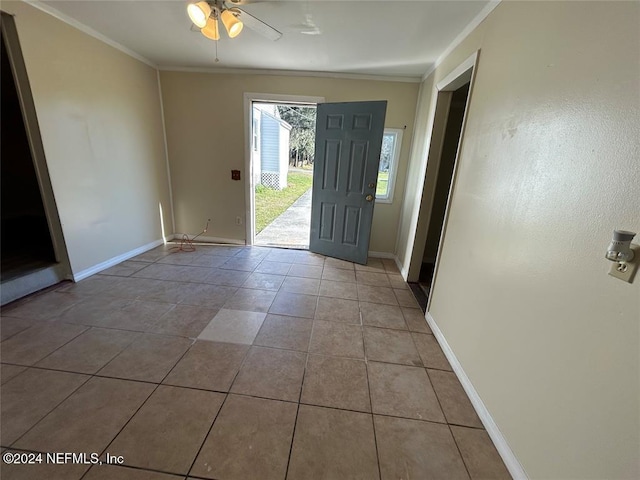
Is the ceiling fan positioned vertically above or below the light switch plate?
above

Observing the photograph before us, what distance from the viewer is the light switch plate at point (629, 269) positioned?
2.40ft

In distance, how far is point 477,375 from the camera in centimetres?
146

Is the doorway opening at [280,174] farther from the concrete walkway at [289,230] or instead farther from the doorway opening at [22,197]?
the doorway opening at [22,197]

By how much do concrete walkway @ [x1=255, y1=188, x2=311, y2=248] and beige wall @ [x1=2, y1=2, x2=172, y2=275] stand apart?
5.39 feet

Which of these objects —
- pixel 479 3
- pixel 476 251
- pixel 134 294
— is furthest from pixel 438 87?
pixel 134 294

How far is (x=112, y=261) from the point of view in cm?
291

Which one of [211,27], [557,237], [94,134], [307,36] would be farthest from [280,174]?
[557,237]

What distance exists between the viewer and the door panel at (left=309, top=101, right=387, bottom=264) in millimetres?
3025

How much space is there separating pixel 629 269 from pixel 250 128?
3.58 m

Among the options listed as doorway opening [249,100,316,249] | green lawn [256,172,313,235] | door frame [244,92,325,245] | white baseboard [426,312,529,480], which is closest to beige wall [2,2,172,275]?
door frame [244,92,325,245]

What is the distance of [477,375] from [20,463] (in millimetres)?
2155

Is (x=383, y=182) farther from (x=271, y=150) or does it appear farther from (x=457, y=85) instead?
(x=271, y=150)

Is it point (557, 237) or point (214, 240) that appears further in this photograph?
point (214, 240)

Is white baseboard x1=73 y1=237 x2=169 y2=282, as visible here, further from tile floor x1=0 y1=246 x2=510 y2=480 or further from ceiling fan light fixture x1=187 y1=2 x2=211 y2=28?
ceiling fan light fixture x1=187 y1=2 x2=211 y2=28
